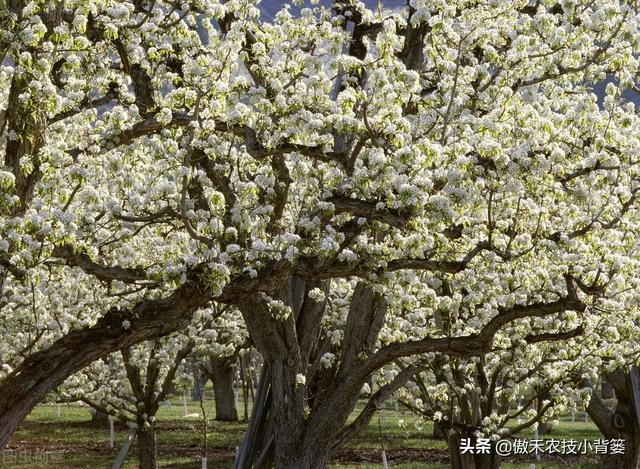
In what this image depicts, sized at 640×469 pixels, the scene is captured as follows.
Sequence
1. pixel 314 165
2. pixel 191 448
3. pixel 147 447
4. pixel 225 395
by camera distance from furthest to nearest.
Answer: pixel 225 395
pixel 191 448
pixel 147 447
pixel 314 165

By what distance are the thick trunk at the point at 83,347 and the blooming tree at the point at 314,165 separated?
0.08 feet

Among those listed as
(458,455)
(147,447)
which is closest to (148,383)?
(147,447)

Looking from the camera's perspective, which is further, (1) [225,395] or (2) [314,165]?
(1) [225,395]

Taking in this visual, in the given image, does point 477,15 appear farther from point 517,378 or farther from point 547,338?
point 517,378

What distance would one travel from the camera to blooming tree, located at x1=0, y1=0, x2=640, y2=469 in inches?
382

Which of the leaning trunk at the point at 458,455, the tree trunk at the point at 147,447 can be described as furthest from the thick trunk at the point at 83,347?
the tree trunk at the point at 147,447

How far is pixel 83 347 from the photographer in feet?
33.8

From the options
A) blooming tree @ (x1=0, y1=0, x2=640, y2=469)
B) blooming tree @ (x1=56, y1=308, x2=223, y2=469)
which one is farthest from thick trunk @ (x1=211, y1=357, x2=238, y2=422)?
blooming tree @ (x1=0, y1=0, x2=640, y2=469)

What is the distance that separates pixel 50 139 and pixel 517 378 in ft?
33.0

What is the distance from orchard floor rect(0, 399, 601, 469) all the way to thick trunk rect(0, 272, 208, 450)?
9307 millimetres

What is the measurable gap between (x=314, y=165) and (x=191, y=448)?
67.2 feet

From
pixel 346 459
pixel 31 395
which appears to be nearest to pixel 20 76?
pixel 31 395

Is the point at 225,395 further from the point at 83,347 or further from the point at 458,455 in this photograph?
the point at 83,347

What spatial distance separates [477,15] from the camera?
36.9 feet
